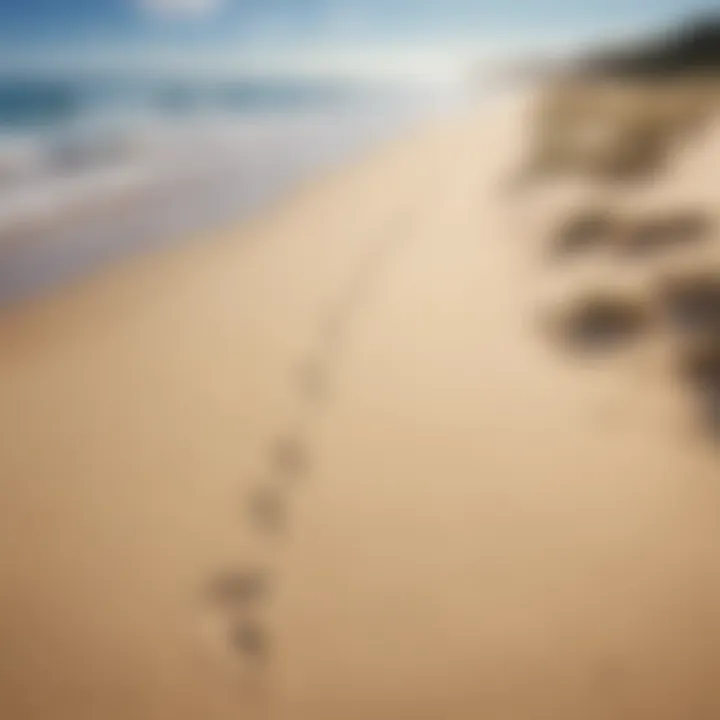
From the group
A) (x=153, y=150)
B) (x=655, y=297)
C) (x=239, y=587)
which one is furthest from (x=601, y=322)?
(x=153, y=150)

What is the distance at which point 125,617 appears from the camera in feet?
2.45

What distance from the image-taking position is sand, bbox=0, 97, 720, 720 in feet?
2.33

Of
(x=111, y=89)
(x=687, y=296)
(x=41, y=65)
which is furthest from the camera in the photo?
(x=111, y=89)

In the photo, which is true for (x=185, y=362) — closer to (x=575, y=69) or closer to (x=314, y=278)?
(x=314, y=278)

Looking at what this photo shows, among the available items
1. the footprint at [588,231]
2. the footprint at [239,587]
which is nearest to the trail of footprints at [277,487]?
the footprint at [239,587]

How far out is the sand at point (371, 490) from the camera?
709 mm

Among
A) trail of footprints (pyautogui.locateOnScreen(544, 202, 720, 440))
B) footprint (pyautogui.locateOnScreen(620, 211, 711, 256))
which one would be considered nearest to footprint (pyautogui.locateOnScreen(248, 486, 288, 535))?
trail of footprints (pyautogui.locateOnScreen(544, 202, 720, 440))

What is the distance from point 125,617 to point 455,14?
0.71 meters

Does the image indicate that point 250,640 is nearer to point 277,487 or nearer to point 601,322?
point 277,487

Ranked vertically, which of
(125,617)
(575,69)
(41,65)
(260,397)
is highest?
(41,65)

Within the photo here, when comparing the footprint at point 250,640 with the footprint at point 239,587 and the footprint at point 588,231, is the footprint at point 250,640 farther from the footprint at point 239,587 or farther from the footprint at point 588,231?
the footprint at point 588,231

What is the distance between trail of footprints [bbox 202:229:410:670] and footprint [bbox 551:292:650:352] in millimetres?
238

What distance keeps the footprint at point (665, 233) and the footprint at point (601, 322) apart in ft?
0.21

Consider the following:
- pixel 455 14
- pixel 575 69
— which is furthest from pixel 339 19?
pixel 575 69
